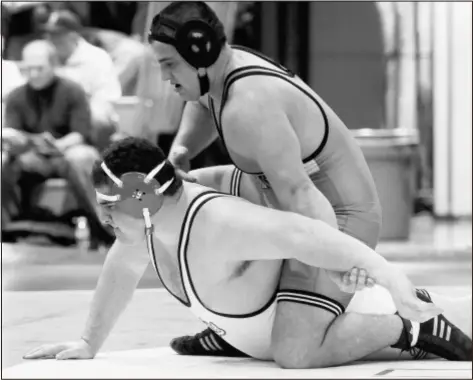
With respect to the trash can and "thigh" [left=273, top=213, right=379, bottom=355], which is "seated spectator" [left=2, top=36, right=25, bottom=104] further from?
"thigh" [left=273, top=213, right=379, bottom=355]

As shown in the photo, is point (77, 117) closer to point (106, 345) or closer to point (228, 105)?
point (106, 345)

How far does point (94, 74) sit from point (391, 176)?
236 cm

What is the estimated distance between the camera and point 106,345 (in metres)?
3.53

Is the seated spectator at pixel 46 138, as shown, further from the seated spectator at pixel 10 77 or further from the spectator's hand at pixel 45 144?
the seated spectator at pixel 10 77

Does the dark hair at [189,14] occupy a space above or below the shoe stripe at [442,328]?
above

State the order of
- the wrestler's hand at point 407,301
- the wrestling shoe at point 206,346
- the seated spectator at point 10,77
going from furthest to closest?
the seated spectator at point 10,77, the wrestling shoe at point 206,346, the wrestler's hand at point 407,301

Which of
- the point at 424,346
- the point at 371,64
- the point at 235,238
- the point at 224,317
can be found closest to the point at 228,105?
the point at 235,238

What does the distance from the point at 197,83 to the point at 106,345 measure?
1063mm

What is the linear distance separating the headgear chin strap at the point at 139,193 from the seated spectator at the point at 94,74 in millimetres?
4472

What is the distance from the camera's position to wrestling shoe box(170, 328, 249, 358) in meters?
3.23

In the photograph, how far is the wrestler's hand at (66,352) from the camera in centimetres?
303

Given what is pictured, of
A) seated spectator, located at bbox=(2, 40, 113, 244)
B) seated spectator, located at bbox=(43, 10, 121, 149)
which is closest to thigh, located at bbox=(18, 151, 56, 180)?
seated spectator, located at bbox=(2, 40, 113, 244)

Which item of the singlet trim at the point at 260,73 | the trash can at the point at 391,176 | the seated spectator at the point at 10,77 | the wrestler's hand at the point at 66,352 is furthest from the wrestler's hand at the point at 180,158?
the trash can at the point at 391,176

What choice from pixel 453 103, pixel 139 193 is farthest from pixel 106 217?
pixel 453 103
